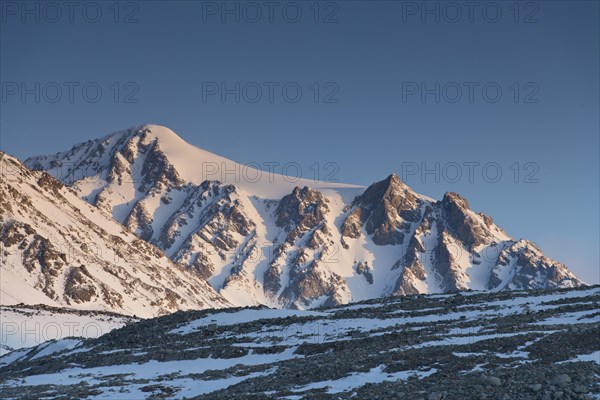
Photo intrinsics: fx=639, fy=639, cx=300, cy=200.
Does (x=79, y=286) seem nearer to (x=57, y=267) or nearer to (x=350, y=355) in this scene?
(x=57, y=267)

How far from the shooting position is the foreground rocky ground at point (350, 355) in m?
24.5

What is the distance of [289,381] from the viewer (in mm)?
28656

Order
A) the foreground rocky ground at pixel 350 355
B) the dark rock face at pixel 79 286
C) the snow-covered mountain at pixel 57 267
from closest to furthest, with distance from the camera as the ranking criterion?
the foreground rocky ground at pixel 350 355, the snow-covered mountain at pixel 57 267, the dark rock face at pixel 79 286

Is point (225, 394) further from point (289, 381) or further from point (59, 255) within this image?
point (59, 255)

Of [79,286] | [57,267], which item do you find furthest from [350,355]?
[57,267]

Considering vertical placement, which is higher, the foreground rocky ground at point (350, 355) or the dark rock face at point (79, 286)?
the foreground rocky ground at point (350, 355)

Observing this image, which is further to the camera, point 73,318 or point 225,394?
point 73,318

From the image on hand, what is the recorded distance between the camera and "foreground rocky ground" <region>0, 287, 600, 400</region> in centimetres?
2453

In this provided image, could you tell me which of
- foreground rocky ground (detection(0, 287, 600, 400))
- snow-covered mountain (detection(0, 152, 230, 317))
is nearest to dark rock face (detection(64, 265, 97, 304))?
snow-covered mountain (detection(0, 152, 230, 317))

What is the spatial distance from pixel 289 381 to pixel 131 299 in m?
153

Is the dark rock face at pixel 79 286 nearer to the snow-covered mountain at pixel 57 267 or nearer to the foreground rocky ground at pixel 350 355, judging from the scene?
the snow-covered mountain at pixel 57 267

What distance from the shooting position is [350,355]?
3431 cm

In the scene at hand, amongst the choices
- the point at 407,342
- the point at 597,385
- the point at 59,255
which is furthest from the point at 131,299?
the point at 597,385

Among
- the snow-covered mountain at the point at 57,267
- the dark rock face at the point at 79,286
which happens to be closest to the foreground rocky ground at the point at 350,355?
the snow-covered mountain at the point at 57,267
